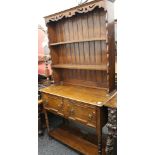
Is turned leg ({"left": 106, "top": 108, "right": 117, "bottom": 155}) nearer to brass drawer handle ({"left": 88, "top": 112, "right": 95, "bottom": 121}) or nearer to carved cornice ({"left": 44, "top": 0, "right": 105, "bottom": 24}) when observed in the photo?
brass drawer handle ({"left": 88, "top": 112, "right": 95, "bottom": 121})

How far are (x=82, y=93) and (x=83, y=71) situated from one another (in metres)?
0.37

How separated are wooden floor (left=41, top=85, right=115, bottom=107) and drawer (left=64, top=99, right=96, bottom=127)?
0.19 feet

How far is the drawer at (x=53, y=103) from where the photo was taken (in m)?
1.93

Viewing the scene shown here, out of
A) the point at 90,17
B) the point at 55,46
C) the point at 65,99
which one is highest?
the point at 90,17

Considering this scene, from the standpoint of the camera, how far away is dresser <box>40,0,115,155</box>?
163cm

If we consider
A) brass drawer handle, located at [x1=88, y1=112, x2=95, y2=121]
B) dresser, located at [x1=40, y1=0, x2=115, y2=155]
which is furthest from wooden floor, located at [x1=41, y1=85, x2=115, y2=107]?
brass drawer handle, located at [x1=88, y1=112, x2=95, y2=121]

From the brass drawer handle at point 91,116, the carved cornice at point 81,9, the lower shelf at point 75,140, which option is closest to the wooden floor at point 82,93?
the brass drawer handle at point 91,116

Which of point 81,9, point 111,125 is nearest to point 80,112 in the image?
point 111,125
